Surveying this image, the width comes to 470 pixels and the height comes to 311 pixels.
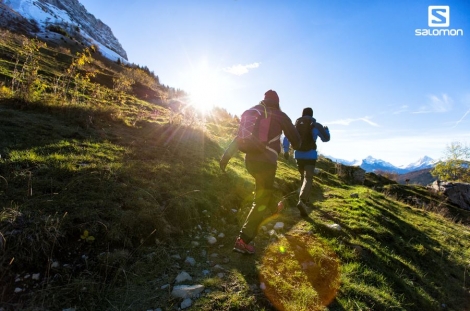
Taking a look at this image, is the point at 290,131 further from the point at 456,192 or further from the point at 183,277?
the point at 456,192

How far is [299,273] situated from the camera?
14.2 feet

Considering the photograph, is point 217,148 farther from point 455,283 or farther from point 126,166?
point 455,283

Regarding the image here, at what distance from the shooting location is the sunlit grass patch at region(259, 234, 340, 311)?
12.0 ft

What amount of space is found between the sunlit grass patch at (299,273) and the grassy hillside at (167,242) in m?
0.02

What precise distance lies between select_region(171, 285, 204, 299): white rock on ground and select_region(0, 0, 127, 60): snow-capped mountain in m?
21.3

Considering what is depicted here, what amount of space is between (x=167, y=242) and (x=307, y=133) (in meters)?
5.39

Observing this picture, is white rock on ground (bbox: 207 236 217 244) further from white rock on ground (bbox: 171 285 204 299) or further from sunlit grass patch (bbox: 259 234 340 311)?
white rock on ground (bbox: 171 285 204 299)

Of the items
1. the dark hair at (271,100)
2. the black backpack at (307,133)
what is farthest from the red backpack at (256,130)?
the black backpack at (307,133)

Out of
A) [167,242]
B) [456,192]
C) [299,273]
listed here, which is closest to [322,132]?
[299,273]

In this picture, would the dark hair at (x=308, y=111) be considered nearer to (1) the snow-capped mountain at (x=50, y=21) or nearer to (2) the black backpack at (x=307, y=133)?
(2) the black backpack at (x=307, y=133)

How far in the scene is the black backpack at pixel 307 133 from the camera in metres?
7.80

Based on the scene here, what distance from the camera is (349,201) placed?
9594 mm

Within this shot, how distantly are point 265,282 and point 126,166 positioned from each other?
4.72 meters

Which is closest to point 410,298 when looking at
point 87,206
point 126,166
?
point 87,206
